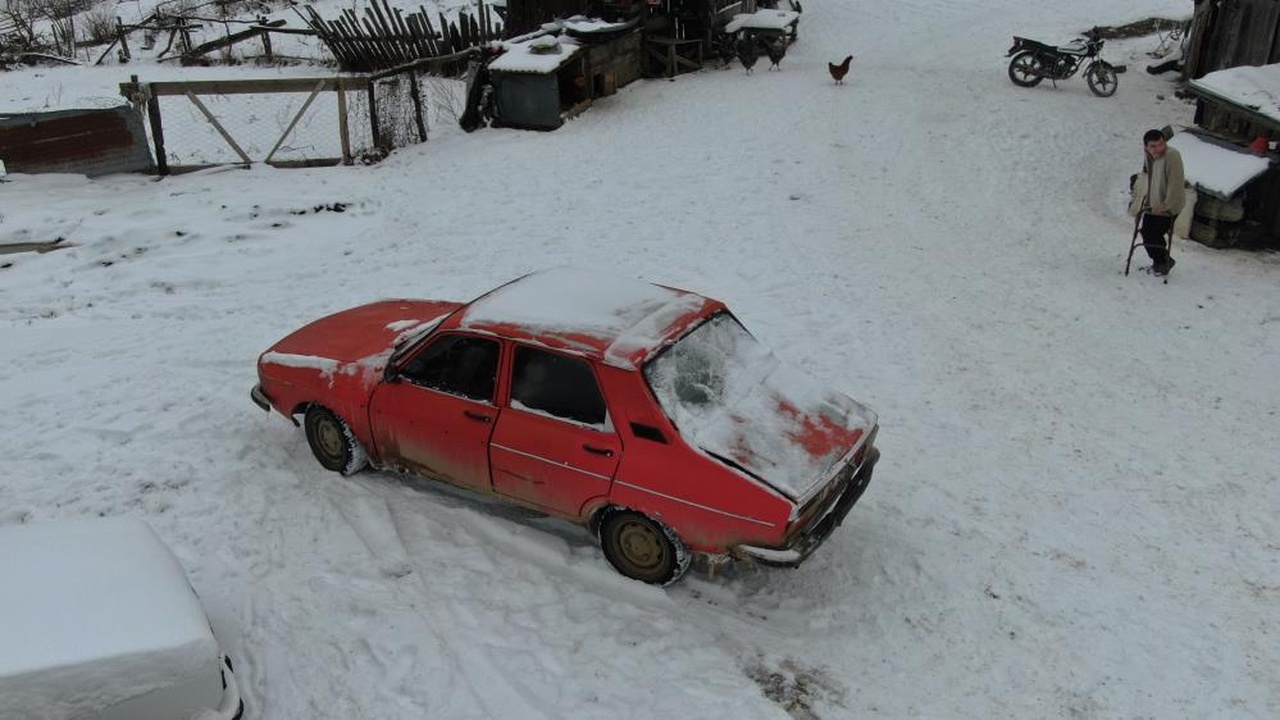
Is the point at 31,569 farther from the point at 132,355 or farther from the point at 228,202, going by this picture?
the point at 228,202

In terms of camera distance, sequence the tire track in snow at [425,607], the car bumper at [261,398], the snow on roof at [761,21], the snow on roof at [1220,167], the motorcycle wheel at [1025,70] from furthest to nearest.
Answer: the snow on roof at [761,21], the motorcycle wheel at [1025,70], the snow on roof at [1220,167], the car bumper at [261,398], the tire track in snow at [425,607]

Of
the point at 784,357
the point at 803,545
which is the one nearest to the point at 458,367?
the point at 803,545

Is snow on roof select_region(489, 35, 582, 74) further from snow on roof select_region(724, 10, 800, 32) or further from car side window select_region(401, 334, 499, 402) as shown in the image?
car side window select_region(401, 334, 499, 402)

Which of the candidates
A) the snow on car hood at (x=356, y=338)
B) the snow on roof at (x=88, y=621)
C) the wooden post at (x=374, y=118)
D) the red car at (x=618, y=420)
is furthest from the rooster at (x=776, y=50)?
the snow on roof at (x=88, y=621)

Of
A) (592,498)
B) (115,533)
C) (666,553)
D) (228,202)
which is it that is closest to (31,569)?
(115,533)

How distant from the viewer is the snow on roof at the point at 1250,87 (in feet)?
36.9

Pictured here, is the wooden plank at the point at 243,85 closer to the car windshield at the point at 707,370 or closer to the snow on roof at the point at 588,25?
the snow on roof at the point at 588,25

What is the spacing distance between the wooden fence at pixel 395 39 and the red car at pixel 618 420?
43.6ft

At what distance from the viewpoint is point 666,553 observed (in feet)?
18.2

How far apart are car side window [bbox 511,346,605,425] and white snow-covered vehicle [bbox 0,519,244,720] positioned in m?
2.15

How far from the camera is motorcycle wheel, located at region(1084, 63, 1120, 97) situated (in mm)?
17828

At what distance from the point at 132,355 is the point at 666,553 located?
19.4ft

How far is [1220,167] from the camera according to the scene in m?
11.2

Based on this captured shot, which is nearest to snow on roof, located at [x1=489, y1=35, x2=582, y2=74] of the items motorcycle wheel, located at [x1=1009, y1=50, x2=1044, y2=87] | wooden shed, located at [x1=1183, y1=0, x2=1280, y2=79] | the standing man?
motorcycle wheel, located at [x1=1009, y1=50, x2=1044, y2=87]
